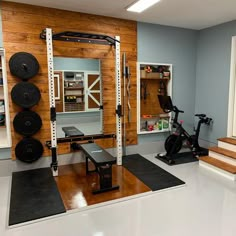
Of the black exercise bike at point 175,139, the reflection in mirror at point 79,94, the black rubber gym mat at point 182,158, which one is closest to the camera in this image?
the reflection in mirror at point 79,94

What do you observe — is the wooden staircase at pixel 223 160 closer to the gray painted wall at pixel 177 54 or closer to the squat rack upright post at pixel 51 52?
the gray painted wall at pixel 177 54

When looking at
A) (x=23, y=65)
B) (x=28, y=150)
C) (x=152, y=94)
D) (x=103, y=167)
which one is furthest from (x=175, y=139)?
(x=23, y=65)

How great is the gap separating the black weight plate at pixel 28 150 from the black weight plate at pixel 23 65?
1.09 metres

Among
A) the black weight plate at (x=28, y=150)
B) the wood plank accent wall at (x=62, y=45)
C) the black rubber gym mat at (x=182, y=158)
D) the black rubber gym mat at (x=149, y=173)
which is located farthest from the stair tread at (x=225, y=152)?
the black weight plate at (x=28, y=150)

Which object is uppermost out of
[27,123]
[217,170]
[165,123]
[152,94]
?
[152,94]

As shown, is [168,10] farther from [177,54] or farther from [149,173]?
[149,173]

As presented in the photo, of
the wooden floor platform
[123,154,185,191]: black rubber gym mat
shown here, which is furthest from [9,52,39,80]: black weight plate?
[123,154,185,191]: black rubber gym mat

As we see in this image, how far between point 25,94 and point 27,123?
1.61 feet

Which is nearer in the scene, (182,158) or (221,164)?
(221,164)

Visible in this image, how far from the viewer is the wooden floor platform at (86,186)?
9.52ft

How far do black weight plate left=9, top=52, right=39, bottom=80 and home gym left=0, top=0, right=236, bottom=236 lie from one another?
16mm

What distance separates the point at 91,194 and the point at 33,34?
280 centimetres

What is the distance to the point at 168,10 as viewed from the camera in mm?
3877

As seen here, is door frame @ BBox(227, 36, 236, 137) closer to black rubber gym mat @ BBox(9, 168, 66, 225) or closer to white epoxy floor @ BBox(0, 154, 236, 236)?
white epoxy floor @ BBox(0, 154, 236, 236)
